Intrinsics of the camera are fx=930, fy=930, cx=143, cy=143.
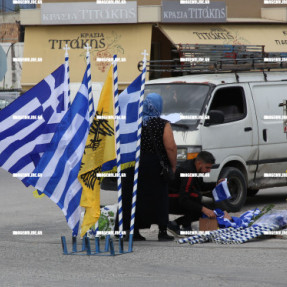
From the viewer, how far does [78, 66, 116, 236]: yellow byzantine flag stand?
9.38m

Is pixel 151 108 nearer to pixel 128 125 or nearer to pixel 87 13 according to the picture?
pixel 128 125

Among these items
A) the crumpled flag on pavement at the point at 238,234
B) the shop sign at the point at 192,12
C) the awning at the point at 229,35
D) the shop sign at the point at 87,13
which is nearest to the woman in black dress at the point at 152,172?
the crumpled flag on pavement at the point at 238,234

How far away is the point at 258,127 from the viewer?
14297 millimetres

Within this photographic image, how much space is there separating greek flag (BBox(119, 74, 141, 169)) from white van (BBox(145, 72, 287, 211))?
131 inches

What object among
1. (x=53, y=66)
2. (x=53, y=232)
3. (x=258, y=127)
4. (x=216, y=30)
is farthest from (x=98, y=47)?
(x=53, y=232)

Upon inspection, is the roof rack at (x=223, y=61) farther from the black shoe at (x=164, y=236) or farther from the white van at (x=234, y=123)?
the black shoe at (x=164, y=236)

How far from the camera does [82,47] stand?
29.1 metres

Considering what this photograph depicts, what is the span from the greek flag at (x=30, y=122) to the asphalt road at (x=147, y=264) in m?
0.96

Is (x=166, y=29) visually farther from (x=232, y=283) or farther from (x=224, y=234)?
(x=232, y=283)

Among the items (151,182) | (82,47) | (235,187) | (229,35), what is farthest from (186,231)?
(82,47)

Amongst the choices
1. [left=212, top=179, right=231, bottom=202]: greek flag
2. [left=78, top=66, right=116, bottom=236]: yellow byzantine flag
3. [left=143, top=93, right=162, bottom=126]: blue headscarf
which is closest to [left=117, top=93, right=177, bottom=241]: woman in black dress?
[left=143, top=93, right=162, bottom=126]: blue headscarf

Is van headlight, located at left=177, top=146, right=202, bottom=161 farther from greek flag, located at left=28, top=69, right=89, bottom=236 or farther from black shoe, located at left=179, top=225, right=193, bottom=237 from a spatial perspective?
greek flag, located at left=28, top=69, right=89, bottom=236

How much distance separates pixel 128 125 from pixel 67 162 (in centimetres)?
80

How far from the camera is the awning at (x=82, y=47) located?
28422mm
